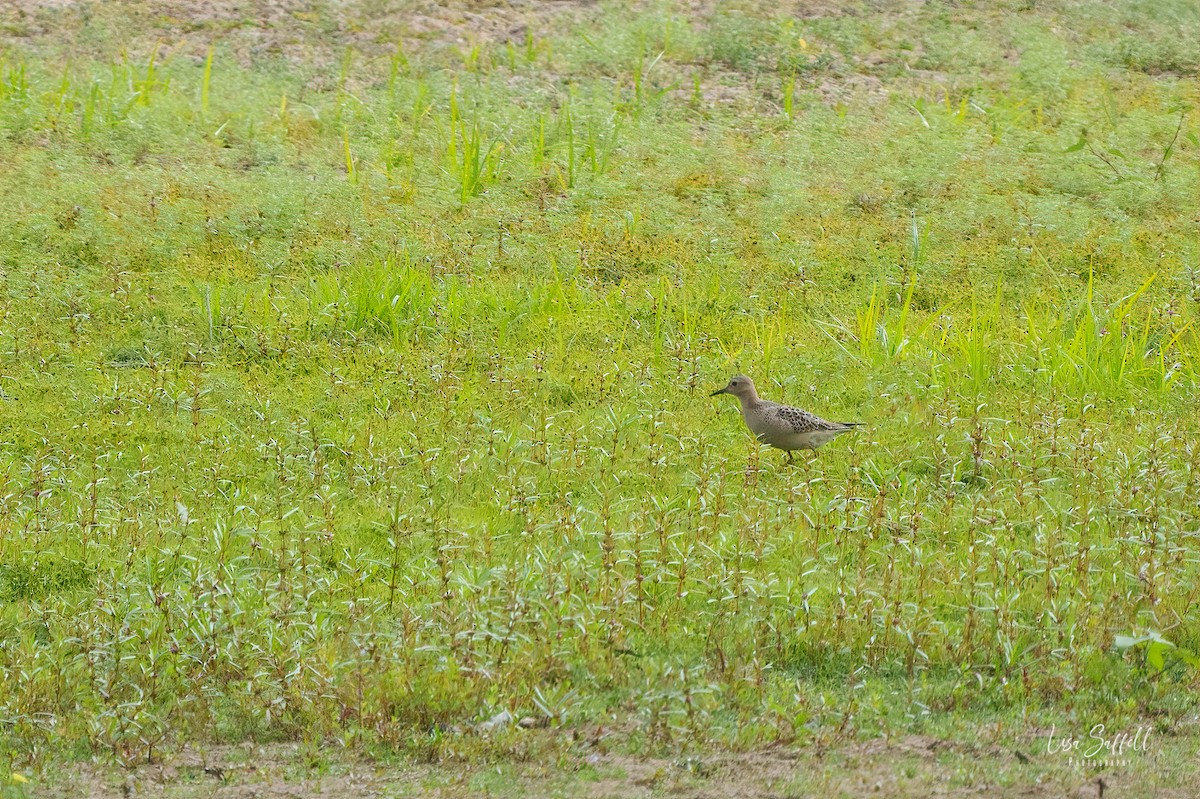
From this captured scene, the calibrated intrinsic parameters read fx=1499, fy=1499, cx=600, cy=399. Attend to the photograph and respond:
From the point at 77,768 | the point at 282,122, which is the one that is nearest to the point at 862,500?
the point at 77,768

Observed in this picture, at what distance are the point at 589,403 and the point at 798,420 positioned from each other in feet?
5.04

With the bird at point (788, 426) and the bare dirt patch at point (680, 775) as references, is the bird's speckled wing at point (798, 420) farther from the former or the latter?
the bare dirt patch at point (680, 775)

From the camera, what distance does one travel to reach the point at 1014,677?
223 inches

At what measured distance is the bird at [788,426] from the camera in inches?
306

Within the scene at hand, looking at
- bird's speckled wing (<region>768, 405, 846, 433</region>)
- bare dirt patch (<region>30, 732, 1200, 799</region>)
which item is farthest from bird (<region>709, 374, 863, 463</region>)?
bare dirt patch (<region>30, 732, 1200, 799</region>)

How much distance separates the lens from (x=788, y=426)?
25.5ft

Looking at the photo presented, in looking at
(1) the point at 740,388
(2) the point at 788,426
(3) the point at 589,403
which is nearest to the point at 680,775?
(2) the point at 788,426

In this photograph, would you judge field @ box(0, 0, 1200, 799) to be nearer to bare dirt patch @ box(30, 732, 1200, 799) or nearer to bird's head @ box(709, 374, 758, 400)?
bare dirt patch @ box(30, 732, 1200, 799)

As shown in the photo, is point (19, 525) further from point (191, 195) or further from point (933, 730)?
point (191, 195)

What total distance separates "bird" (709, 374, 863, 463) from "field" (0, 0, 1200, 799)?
18 cm

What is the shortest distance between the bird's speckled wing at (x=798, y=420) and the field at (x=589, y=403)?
252 mm

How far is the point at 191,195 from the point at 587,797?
324 inches

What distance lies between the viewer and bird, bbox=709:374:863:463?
306 inches

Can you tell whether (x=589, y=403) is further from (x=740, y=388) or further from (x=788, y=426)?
(x=788, y=426)
